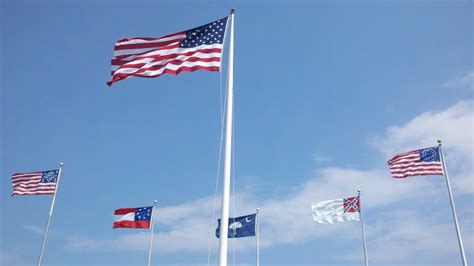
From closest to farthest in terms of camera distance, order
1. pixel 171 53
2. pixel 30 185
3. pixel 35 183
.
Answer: pixel 171 53
pixel 30 185
pixel 35 183

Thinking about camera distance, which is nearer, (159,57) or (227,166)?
(227,166)

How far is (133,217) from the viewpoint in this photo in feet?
112

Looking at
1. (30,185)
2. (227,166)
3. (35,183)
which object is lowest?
(227,166)

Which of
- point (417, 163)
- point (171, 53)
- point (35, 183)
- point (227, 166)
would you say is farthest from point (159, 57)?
point (35, 183)

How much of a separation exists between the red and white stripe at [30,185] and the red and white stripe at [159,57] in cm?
1923

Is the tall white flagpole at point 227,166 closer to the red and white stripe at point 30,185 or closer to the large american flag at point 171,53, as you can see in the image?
the large american flag at point 171,53

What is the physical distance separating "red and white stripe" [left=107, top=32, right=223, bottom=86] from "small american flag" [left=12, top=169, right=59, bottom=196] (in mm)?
19241

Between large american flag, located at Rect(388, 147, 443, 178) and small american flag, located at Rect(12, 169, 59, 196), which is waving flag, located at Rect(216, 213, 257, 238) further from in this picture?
small american flag, located at Rect(12, 169, 59, 196)

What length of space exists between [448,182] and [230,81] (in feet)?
63.4

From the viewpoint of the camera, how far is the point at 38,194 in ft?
99.0

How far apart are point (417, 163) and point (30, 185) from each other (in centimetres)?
2687

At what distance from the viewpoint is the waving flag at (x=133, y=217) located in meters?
33.5

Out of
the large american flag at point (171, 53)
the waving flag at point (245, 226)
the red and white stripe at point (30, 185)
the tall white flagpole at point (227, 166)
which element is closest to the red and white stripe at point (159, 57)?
the large american flag at point (171, 53)

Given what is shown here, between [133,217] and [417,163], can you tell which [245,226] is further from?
[417,163]
